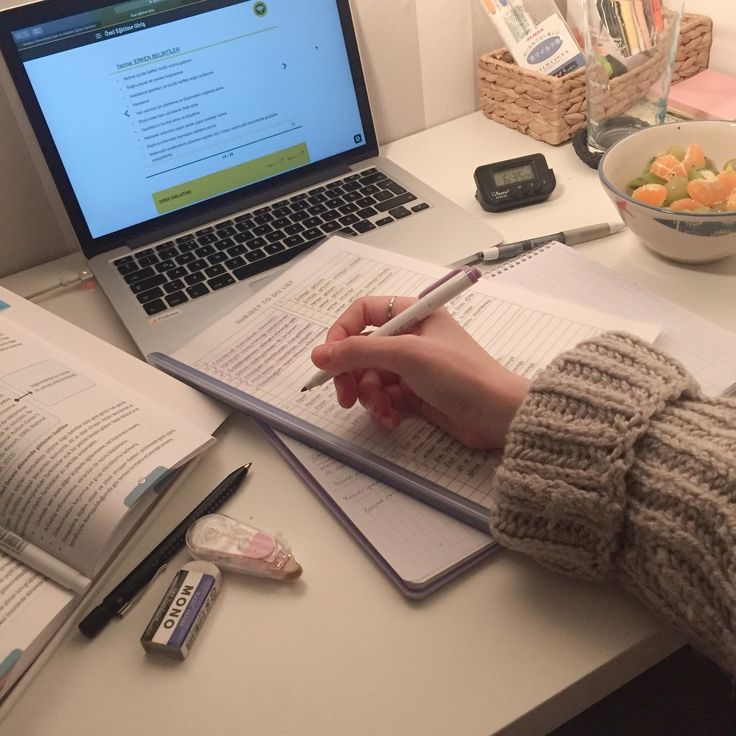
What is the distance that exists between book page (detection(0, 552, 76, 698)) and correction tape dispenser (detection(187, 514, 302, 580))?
93 mm

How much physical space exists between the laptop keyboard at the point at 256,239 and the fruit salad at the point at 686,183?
247 mm

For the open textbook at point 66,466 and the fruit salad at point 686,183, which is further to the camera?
the fruit salad at point 686,183

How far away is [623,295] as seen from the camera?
684mm

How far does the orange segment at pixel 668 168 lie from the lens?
0.75 meters

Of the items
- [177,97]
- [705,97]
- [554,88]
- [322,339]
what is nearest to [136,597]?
[322,339]

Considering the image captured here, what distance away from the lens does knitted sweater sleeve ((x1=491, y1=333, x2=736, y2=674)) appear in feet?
1.43

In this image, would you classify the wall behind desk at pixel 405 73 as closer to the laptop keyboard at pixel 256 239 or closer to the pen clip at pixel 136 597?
the laptop keyboard at pixel 256 239

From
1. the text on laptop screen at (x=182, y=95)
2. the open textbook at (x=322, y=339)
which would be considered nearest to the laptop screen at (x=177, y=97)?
the text on laptop screen at (x=182, y=95)

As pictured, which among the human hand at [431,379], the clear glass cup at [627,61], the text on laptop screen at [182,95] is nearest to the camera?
the human hand at [431,379]

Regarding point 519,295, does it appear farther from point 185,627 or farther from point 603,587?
point 185,627

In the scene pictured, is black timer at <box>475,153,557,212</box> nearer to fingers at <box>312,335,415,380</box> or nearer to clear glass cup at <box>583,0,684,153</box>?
clear glass cup at <box>583,0,684,153</box>

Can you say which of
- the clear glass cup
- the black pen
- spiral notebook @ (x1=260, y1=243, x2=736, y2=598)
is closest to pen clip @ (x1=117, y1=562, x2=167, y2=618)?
the black pen

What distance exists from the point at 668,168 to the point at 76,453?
61cm

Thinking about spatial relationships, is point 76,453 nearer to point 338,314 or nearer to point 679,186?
point 338,314
